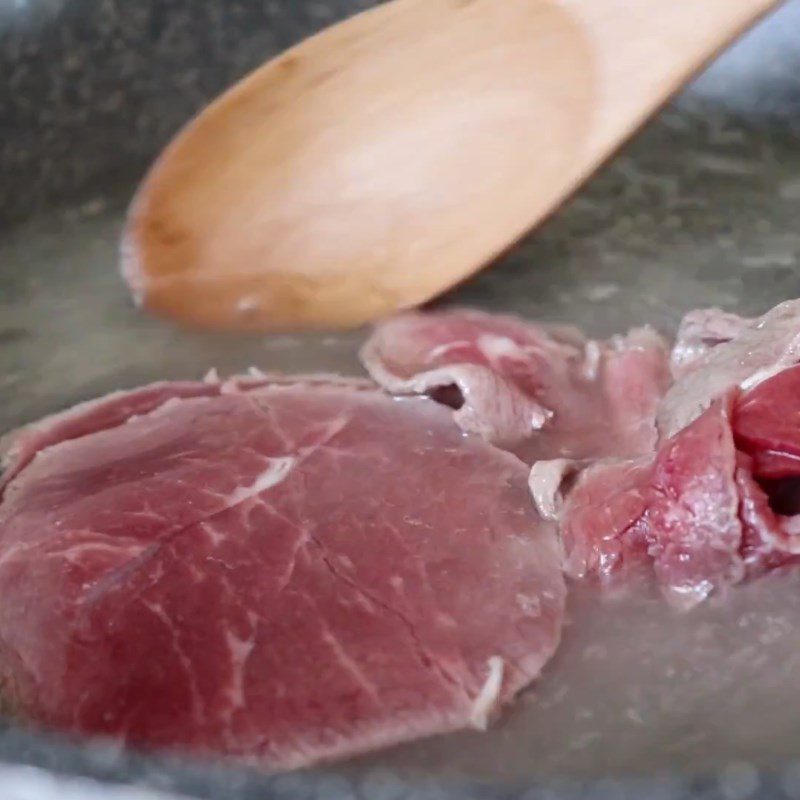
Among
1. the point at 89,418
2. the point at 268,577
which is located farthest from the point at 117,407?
the point at 268,577

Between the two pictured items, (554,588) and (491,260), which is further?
(491,260)

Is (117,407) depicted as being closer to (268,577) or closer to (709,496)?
(268,577)

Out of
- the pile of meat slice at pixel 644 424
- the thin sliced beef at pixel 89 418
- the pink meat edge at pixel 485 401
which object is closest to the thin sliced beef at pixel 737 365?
the pile of meat slice at pixel 644 424

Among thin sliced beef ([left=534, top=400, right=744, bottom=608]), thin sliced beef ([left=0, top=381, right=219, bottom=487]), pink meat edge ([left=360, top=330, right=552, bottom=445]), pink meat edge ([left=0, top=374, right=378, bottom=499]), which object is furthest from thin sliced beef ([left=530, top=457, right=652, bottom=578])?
thin sliced beef ([left=0, top=381, right=219, bottom=487])

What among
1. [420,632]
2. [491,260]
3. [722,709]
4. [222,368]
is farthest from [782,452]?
[222,368]

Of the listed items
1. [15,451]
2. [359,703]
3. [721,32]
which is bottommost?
[359,703]

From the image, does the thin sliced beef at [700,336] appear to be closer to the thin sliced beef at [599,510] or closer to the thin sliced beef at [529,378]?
the thin sliced beef at [529,378]

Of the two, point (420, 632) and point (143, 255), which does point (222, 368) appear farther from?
point (420, 632)
